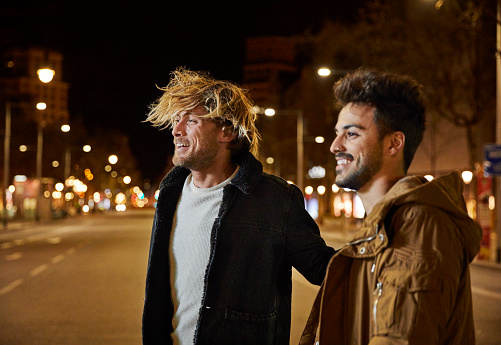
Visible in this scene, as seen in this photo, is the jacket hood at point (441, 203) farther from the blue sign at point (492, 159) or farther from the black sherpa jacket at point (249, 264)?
the blue sign at point (492, 159)

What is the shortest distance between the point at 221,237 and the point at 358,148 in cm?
94

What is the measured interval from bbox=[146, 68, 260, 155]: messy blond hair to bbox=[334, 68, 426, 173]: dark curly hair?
103 cm

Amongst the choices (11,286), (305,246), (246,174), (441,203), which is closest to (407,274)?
(441,203)

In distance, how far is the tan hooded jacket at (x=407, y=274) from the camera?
198 centimetres

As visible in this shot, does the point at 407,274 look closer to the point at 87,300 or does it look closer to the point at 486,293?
the point at 87,300

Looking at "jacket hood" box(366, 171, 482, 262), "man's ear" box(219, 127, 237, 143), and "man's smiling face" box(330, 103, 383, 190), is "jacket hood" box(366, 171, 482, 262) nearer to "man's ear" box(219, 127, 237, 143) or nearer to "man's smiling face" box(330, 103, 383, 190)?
"man's smiling face" box(330, 103, 383, 190)

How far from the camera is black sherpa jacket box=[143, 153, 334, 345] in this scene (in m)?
3.11

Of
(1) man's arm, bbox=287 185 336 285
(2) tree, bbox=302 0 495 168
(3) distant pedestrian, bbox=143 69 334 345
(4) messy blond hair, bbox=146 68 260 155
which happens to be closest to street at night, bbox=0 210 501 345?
(3) distant pedestrian, bbox=143 69 334 345

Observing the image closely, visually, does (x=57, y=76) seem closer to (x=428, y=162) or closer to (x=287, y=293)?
(x=428, y=162)

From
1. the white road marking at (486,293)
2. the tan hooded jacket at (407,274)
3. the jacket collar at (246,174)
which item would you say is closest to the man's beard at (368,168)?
the tan hooded jacket at (407,274)

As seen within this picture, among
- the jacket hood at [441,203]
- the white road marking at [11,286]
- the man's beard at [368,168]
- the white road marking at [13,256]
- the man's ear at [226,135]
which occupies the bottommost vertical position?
the white road marking at [13,256]

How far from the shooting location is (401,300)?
1.99m

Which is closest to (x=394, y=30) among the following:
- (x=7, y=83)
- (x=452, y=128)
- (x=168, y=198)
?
(x=452, y=128)

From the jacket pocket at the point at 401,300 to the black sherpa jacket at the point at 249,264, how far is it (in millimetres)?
1098
